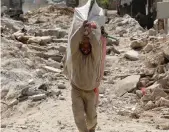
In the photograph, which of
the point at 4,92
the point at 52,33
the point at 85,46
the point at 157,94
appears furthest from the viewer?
the point at 52,33

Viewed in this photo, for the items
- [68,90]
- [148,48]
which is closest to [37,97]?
[68,90]

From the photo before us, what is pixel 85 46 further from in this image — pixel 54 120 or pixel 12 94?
pixel 12 94

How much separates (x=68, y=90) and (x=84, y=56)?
148 inches

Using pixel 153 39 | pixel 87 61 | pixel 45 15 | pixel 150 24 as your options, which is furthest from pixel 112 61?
pixel 45 15

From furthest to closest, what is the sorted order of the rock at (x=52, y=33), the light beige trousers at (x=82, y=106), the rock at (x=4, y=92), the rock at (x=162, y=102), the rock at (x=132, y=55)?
the rock at (x=52, y=33), the rock at (x=132, y=55), the rock at (x=4, y=92), the rock at (x=162, y=102), the light beige trousers at (x=82, y=106)

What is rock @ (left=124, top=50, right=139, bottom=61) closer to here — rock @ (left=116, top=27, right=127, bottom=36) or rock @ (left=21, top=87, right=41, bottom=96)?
rock @ (left=21, top=87, right=41, bottom=96)

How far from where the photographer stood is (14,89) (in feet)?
23.7

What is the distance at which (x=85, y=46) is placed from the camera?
13.2 ft

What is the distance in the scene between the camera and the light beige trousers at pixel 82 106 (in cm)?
416

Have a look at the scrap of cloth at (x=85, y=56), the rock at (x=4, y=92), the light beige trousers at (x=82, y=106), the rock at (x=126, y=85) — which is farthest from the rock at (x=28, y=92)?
the scrap of cloth at (x=85, y=56)

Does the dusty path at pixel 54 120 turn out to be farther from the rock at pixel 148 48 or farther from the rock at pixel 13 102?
the rock at pixel 148 48

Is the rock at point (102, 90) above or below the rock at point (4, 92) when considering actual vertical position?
below

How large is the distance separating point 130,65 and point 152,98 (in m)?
3.17

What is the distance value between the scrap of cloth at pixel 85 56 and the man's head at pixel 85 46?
37 mm
